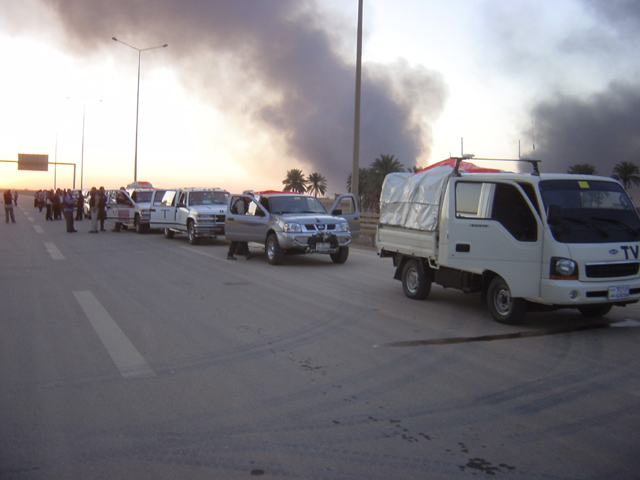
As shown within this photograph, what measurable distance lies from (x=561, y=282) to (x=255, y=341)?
384cm

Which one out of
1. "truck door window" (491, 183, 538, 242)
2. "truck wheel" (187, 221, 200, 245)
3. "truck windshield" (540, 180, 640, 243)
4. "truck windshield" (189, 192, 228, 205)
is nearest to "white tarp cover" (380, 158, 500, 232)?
"truck door window" (491, 183, 538, 242)

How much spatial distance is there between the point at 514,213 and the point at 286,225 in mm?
8170

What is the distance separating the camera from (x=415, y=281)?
1059cm

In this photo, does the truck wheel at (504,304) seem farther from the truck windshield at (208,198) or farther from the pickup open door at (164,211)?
the pickup open door at (164,211)

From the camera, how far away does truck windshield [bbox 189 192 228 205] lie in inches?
925

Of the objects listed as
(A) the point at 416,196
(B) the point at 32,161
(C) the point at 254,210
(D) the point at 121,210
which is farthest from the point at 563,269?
(B) the point at 32,161

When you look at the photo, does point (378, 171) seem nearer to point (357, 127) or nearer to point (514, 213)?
point (357, 127)

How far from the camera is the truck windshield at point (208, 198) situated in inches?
925

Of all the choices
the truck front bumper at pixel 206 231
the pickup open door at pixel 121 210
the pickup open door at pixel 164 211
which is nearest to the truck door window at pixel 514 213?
the truck front bumper at pixel 206 231

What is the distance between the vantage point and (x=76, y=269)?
14.6 metres

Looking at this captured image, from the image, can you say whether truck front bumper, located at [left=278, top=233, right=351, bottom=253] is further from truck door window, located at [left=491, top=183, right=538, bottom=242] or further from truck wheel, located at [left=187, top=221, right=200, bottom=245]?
truck door window, located at [left=491, top=183, right=538, bottom=242]

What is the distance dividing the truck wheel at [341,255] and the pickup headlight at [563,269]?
8.81 m

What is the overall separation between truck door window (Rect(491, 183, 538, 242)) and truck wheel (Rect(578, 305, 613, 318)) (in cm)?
147

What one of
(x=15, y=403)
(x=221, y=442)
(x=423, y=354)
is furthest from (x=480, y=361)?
(x=15, y=403)
